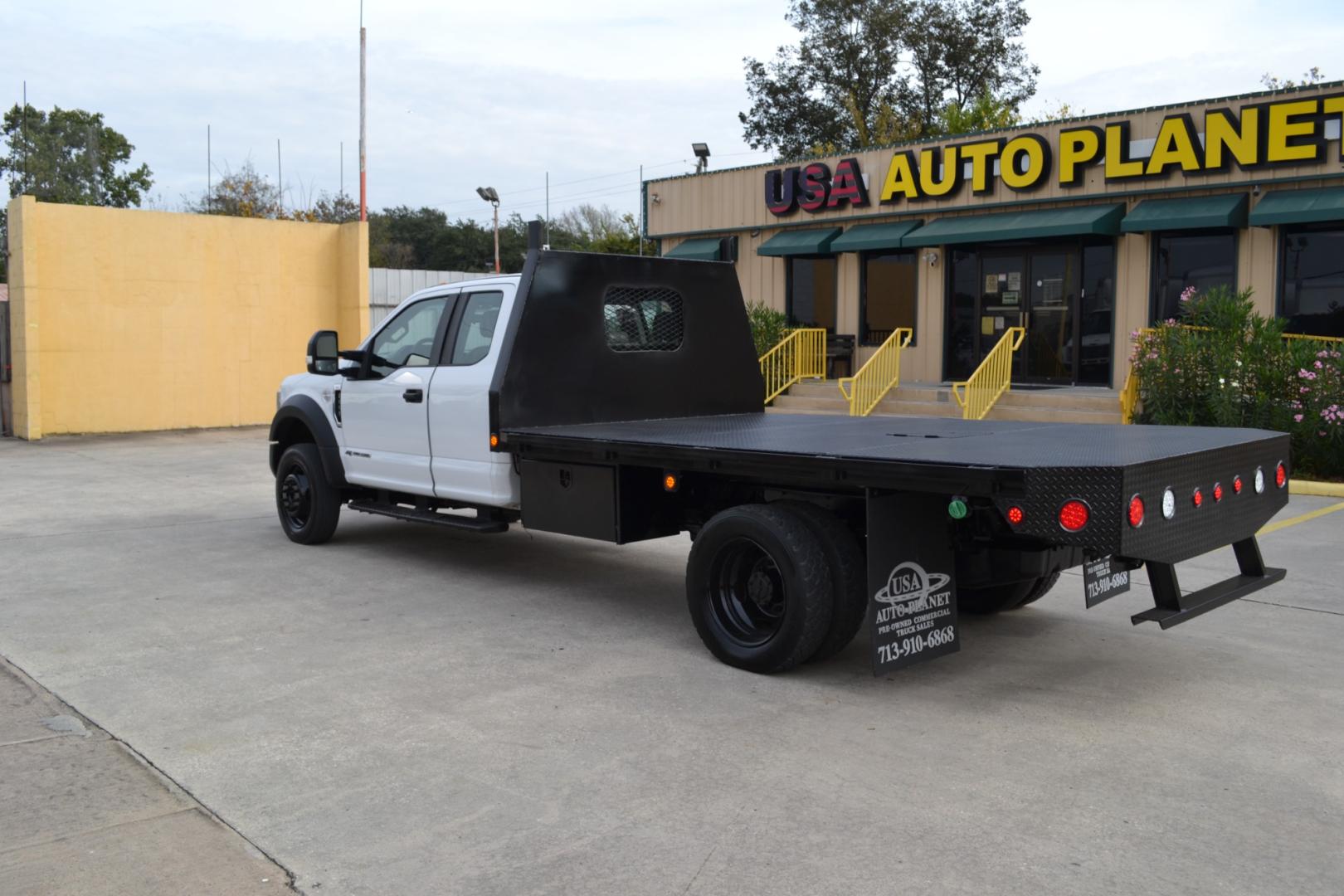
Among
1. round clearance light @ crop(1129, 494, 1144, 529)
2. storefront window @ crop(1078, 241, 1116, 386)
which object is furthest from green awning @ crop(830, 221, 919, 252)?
round clearance light @ crop(1129, 494, 1144, 529)

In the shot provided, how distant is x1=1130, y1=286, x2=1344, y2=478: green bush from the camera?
1267 centimetres

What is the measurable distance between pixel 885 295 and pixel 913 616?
16.5m

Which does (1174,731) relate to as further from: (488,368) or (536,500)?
(488,368)

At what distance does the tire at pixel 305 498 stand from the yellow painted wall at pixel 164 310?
11189 millimetres

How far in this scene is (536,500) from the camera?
702cm

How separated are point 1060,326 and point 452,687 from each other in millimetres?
15354

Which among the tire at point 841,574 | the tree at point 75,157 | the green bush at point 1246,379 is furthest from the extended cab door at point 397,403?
the tree at point 75,157

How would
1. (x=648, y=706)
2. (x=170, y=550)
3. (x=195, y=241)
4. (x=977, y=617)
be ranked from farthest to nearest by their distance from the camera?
(x=195, y=241), (x=170, y=550), (x=977, y=617), (x=648, y=706)

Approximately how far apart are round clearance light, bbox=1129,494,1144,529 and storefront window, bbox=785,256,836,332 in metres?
17.6

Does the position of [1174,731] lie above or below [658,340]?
below

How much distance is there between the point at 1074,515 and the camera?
176 inches

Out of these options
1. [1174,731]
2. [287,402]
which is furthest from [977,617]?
[287,402]

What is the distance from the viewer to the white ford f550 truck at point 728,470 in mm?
4914

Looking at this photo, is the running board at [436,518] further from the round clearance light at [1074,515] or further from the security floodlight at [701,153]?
the security floodlight at [701,153]
